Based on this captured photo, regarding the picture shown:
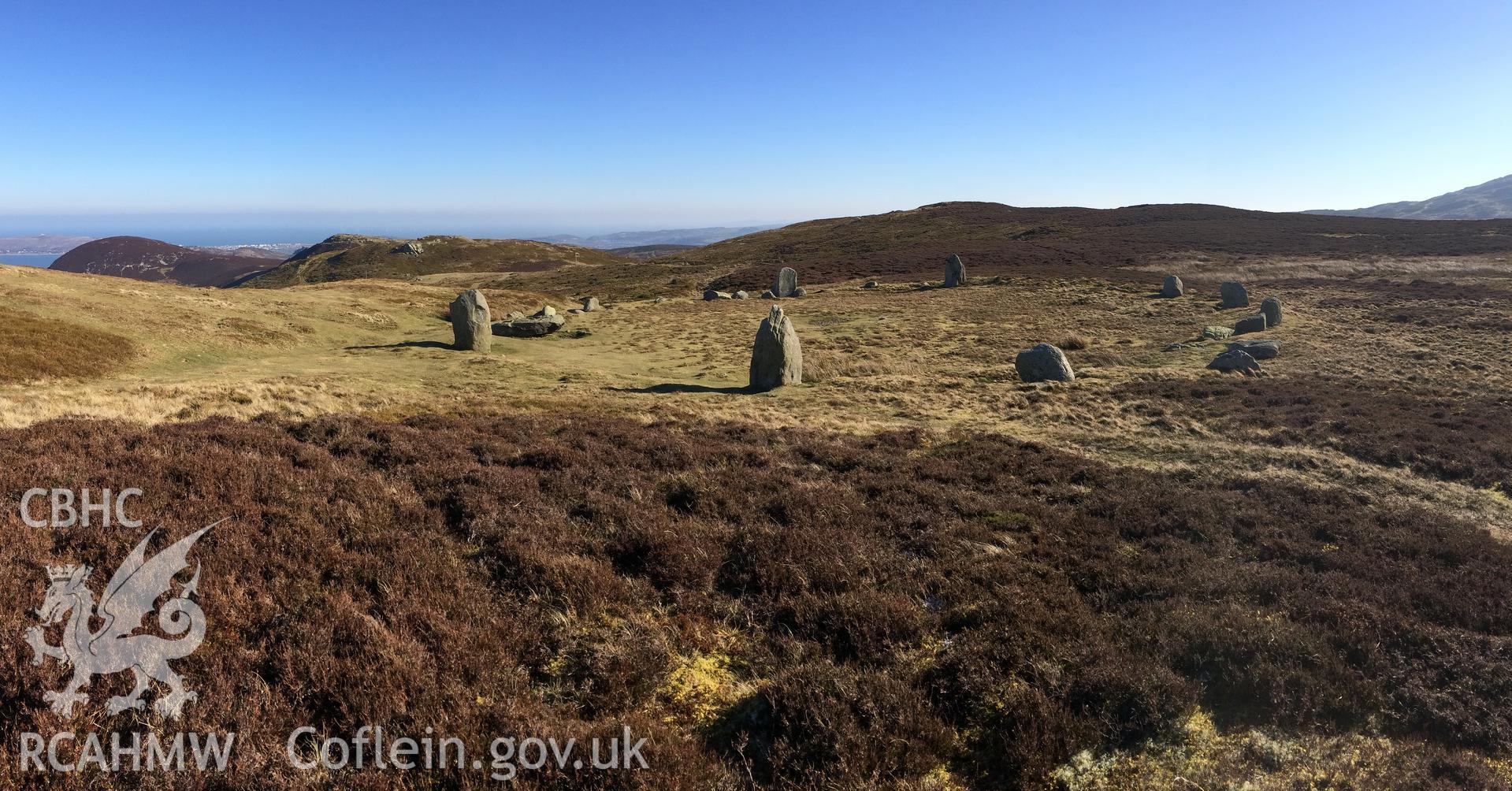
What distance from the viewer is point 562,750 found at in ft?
13.8

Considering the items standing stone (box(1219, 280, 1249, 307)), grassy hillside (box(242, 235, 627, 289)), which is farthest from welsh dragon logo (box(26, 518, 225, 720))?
grassy hillside (box(242, 235, 627, 289))

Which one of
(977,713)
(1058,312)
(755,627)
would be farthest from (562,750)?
(1058,312)

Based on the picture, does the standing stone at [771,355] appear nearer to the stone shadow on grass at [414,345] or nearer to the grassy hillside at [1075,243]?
the stone shadow on grass at [414,345]

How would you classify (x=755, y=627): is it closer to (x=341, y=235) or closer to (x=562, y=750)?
(x=562, y=750)

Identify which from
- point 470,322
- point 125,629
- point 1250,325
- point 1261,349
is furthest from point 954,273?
point 125,629

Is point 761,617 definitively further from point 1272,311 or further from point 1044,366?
point 1272,311

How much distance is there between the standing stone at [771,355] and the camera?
84.3 ft

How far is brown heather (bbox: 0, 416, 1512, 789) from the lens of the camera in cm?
446

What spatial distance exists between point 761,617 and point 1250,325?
133ft

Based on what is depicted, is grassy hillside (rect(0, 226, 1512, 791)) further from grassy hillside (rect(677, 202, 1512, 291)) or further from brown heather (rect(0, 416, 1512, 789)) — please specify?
grassy hillside (rect(677, 202, 1512, 291))

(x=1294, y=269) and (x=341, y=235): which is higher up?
(x=341, y=235)

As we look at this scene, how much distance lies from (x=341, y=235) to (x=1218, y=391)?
192 metres

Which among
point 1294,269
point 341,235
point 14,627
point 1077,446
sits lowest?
point 1077,446

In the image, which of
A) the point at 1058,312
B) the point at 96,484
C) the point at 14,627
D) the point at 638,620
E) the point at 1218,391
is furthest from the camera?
the point at 1058,312
